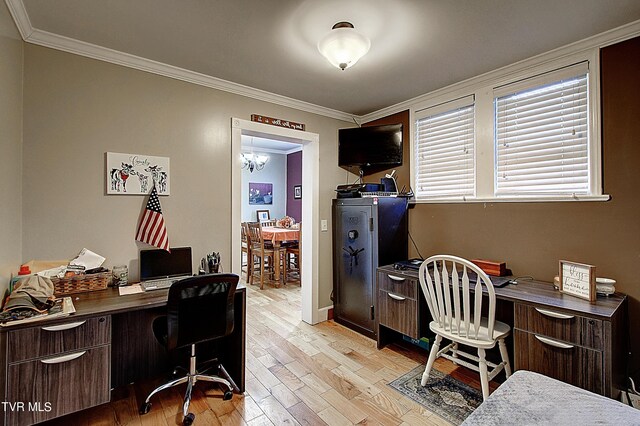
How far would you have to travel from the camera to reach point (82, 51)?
85.4 inches

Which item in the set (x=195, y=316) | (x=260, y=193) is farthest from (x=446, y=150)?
(x=260, y=193)

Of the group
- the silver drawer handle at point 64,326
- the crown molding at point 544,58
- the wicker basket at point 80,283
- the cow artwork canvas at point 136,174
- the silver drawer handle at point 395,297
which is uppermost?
the crown molding at point 544,58

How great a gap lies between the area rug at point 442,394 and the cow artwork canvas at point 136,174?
2.48 metres

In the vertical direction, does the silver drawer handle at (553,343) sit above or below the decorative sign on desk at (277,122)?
below

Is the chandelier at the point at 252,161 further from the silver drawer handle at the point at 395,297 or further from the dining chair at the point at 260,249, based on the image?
the silver drawer handle at the point at 395,297

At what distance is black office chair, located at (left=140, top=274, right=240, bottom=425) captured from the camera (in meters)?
1.86

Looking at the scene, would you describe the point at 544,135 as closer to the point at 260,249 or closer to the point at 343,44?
the point at 343,44

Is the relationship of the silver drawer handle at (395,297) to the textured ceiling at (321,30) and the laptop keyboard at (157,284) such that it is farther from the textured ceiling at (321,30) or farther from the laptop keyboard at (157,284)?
the textured ceiling at (321,30)

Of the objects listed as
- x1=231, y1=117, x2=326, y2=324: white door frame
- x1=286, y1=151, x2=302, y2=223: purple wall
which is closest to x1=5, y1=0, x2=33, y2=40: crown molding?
x1=231, y1=117, x2=326, y2=324: white door frame

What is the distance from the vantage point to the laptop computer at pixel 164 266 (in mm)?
2316

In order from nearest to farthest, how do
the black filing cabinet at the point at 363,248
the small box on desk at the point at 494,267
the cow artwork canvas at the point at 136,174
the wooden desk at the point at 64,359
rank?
the wooden desk at the point at 64,359 → the cow artwork canvas at the point at 136,174 → the small box on desk at the point at 494,267 → the black filing cabinet at the point at 363,248

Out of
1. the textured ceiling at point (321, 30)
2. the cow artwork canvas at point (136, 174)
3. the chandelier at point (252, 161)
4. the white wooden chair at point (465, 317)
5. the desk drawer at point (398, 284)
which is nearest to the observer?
the textured ceiling at point (321, 30)

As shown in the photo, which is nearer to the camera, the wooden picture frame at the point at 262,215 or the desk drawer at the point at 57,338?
the desk drawer at the point at 57,338

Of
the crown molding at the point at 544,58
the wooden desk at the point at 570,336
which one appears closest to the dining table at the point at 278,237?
the crown molding at the point at 544,58
